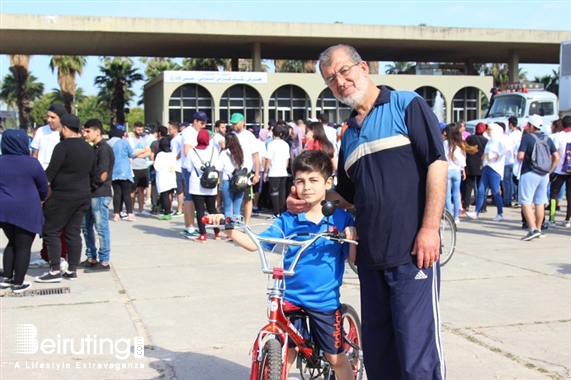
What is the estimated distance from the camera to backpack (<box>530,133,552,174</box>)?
10828mm

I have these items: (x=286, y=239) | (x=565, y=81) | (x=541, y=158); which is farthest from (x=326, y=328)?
(x=565, y=81)

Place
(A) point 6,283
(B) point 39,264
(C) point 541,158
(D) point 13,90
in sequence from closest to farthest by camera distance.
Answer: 1. (A) point 6,283
2. (B) point 39,264
3. (C) point 541,158
4. (D) point 13,90

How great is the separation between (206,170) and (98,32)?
26.8 m

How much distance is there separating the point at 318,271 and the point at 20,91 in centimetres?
5718

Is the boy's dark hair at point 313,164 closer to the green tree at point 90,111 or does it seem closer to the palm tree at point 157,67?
the palm tree at point 157,67

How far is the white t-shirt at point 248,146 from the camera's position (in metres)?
11.9

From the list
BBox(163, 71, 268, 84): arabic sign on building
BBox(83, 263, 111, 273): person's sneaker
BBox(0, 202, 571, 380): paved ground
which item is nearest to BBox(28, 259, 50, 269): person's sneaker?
BBox(83, 263, 111, 273): person's sneaker

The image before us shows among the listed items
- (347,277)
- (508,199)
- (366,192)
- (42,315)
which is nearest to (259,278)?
(347,277)

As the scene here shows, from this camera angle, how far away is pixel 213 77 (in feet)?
119

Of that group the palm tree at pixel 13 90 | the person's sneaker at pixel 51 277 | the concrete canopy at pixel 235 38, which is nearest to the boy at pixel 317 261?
the person's sneaker at pixel 51 277

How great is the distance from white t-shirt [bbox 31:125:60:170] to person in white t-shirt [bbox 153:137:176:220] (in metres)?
3.28

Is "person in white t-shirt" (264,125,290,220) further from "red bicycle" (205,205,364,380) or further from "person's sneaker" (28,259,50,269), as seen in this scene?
A: "red bicycle" (205,205,364,380)

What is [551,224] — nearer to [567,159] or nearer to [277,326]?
[567,159]

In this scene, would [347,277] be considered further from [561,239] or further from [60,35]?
[60,35]
